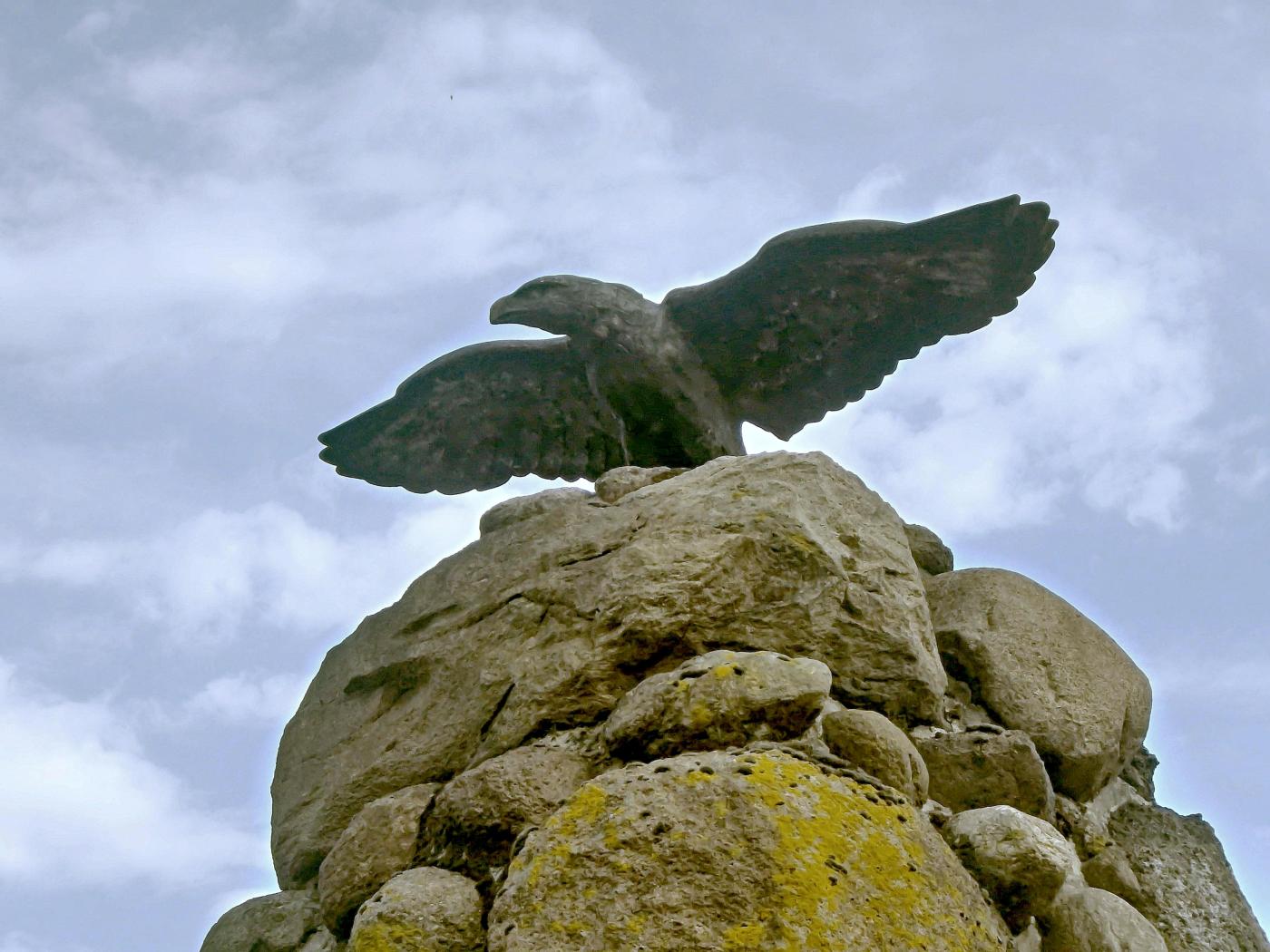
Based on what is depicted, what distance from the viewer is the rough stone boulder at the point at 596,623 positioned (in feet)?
13.2

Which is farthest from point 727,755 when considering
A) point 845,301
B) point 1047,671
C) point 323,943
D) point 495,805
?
point 845,301

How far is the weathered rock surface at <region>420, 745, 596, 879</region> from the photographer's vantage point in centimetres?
356

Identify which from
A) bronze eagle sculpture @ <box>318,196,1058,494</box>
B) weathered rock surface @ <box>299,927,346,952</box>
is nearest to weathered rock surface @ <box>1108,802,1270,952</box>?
weathered rock surface @ <box>299,927,346,952</box>

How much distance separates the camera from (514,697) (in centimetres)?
410

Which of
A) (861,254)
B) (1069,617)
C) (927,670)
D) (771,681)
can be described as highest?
(861,254)

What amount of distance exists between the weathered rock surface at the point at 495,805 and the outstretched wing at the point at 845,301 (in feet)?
9.15

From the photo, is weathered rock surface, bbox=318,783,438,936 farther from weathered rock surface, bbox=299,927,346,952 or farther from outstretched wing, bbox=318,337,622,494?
outstretched wing, bbox=318,337,622,494

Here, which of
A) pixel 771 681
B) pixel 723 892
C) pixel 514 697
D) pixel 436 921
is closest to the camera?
pixel 723 892

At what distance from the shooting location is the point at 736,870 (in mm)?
3018

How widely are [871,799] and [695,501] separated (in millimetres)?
1247

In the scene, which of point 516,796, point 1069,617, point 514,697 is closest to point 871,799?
point 516,796

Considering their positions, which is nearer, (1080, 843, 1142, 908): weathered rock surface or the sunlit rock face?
the sunlit rock face

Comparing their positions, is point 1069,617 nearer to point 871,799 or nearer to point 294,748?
point 871,799

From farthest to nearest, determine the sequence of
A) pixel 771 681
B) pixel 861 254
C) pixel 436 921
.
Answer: pixel 861 254, pixel 771 681, pixel 436 921
